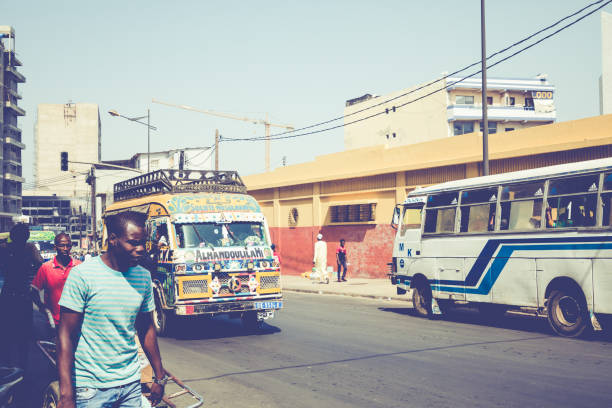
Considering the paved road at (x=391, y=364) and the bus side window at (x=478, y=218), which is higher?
the bus side window at (x=478, y=218)

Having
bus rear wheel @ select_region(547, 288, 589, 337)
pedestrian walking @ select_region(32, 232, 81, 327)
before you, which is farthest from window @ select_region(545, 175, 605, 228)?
pedestrian walking @ select_region(32, 232, 81, 327)

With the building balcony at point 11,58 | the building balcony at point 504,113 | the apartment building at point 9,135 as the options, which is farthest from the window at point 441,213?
the building balcony at point 11,58

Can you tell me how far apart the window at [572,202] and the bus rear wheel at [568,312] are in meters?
1.31

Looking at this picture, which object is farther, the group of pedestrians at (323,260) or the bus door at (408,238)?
the group of pedestrians at (323,260)

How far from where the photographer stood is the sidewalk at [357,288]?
20.1 m

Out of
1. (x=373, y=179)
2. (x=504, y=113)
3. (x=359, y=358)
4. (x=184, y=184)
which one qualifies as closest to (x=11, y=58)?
(x=504, y=113)

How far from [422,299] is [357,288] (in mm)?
7798

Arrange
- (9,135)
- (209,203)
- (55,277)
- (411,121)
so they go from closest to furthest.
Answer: (55,277)
(209,203)
(411,121)
(9,135)

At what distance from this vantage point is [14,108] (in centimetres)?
7575

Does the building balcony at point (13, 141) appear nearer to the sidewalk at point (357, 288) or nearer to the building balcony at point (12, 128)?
the building balcony at point (12, 128)

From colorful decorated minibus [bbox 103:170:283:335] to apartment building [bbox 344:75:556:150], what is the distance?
152ft

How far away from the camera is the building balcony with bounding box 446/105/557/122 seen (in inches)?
2312

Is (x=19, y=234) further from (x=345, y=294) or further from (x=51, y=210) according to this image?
(x=51, y=210)

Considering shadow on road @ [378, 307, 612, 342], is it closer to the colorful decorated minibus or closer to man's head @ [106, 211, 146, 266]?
the colorful decorated minibus
